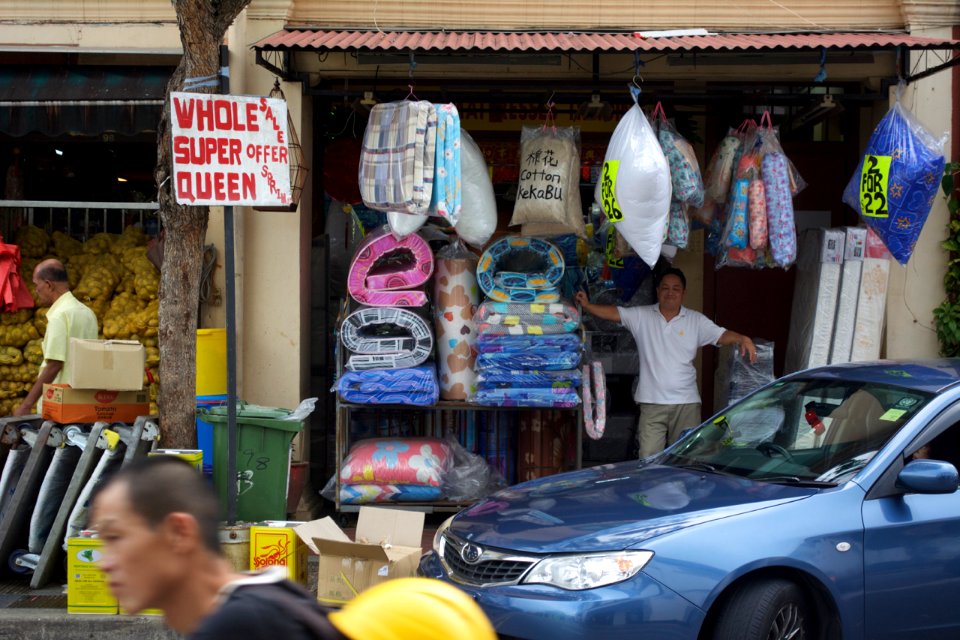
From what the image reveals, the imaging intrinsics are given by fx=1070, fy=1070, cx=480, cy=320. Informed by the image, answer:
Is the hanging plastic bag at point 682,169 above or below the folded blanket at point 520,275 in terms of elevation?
above

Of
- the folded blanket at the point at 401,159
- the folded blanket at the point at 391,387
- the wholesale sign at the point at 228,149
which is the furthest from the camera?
the folded blanket at the point at 391,387

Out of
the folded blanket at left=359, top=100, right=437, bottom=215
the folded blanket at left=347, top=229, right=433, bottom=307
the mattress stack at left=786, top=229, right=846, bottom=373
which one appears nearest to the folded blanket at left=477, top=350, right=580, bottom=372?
the folded blanket at left=347, top=229, right=433, bottom=307

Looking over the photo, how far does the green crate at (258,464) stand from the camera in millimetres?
7191

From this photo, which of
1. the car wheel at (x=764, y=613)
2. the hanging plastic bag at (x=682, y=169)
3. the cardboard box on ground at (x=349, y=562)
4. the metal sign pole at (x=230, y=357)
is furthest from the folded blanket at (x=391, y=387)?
the car wheel at (x=764, y=613)

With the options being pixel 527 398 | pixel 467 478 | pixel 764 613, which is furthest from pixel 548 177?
pixel 764 613

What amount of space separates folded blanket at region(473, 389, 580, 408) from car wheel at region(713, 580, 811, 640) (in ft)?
11.2

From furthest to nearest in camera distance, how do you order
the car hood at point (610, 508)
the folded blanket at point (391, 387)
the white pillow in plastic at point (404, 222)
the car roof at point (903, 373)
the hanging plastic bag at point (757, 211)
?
1. the folded blanket at point (391, 387)
2. the hanging plastic bag at point (757, 211)
3. the white pillow in plastic at point (404, 222)
4. the car roof at point (903, 373)
5. the car hood at point (610, 508)

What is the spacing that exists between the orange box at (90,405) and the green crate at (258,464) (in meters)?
0.50

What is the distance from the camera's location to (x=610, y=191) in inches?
294

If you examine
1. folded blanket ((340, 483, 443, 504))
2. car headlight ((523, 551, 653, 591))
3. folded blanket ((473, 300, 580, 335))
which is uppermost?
folded blanket ((473, 300, 580, 335))

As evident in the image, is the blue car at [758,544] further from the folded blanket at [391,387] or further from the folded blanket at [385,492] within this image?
the folded blanket at [385,492]

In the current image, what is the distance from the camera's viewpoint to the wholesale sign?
6027mm

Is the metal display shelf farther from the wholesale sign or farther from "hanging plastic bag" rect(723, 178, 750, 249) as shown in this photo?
the wholesale sign

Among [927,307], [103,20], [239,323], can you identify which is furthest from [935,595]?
[103,20]
